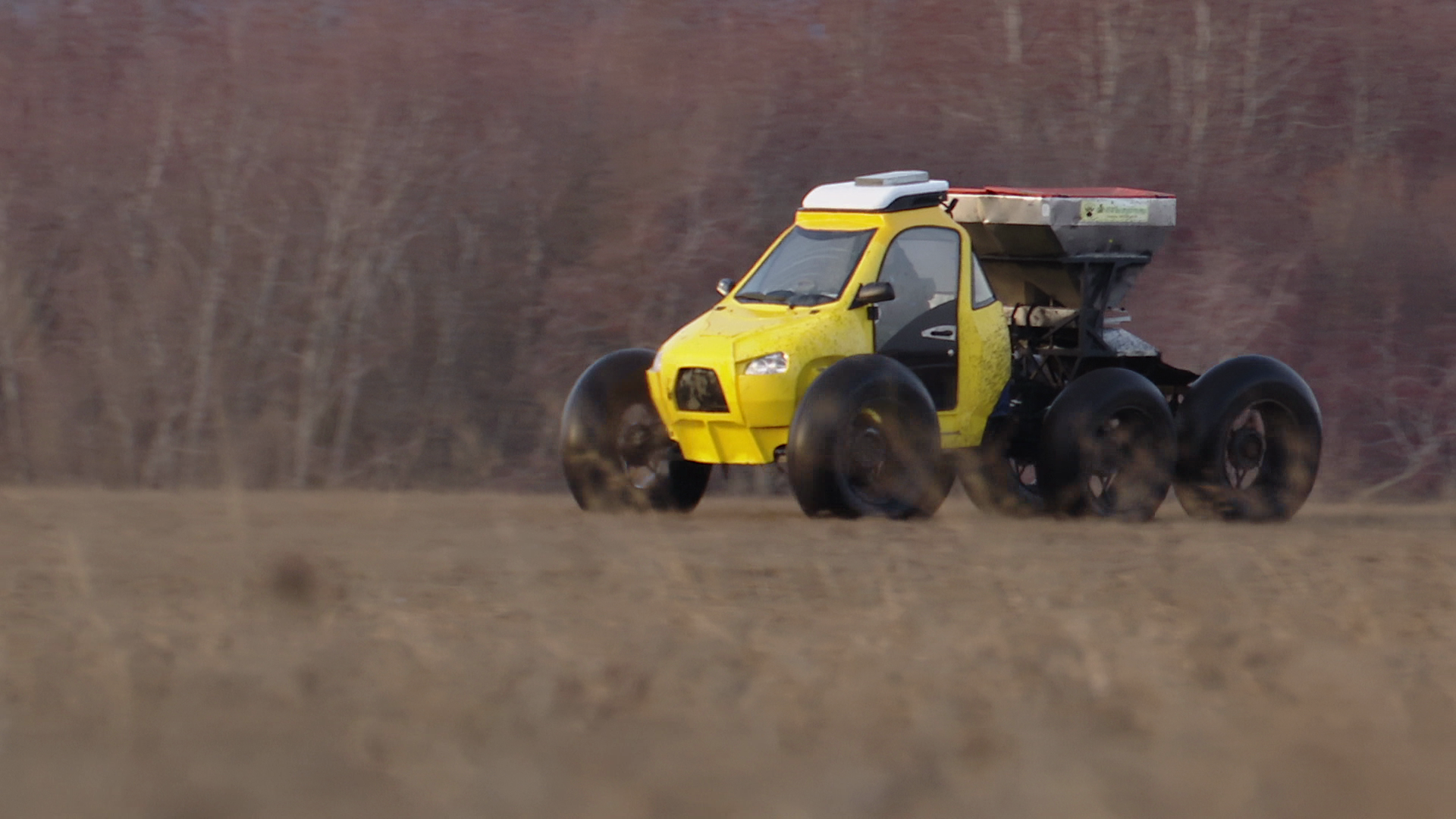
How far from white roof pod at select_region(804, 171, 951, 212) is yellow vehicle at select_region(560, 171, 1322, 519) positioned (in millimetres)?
16

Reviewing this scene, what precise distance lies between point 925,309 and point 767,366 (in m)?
1.36

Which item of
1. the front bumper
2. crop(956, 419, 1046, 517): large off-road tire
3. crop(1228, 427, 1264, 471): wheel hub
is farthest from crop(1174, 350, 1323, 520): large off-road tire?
the front bumper

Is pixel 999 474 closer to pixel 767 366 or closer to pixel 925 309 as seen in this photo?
Result: pixel 925 309

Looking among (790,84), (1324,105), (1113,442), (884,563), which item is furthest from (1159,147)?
(884,563)

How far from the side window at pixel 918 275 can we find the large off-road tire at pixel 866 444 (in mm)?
665

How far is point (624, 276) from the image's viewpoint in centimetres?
2764

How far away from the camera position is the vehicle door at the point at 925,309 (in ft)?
41.4

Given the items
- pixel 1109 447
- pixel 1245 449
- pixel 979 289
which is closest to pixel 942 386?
pixel 979 289

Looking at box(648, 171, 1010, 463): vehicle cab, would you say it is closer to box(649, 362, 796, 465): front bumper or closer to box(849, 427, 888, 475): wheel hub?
box(649, 362, 796, 465): front bumper

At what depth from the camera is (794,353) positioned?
468 inches

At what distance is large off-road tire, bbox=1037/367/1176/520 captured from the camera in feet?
41.7

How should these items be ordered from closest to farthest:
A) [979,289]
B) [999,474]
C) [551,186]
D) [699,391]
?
[699,391]
[979,289]
[999,474]
[551,186]

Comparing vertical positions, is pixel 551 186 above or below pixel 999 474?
below

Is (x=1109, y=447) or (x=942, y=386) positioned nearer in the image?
(x=942, y=386)
